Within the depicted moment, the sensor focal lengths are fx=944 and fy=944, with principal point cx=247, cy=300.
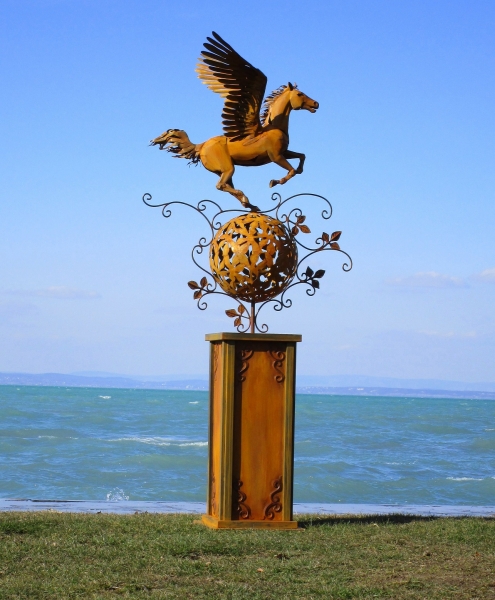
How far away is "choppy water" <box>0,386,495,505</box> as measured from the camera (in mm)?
15008

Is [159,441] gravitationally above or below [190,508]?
below

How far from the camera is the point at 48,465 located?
18109 mm

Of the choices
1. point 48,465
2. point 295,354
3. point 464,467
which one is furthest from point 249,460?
point 464,467

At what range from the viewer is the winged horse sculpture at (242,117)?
7691 mm

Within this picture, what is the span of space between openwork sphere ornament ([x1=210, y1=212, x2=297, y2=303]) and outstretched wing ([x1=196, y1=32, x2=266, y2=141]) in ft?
2.46

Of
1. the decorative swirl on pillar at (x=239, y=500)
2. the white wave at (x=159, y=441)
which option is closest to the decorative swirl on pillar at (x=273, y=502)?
the decorative swirl on pillar at (x=239, y=500)

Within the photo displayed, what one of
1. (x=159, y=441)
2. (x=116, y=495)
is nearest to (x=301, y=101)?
(x=116, y=495)

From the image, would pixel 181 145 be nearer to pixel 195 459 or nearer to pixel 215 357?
pixel 215 357

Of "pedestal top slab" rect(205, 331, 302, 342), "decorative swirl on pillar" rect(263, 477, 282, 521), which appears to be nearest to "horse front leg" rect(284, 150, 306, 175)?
"pedestal top slab" rect(205, 331, 302, 342)

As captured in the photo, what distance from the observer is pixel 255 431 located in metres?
7.27

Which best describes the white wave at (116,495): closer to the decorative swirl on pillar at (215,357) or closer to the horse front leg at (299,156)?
the decorative swirl on pillar at (215,357)

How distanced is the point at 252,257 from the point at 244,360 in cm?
81

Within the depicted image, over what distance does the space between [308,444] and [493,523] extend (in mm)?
17192

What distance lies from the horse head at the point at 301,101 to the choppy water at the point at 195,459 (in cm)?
755
